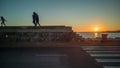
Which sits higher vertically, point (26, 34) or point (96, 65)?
point (26, 34)

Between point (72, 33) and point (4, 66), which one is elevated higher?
point (72, 33)

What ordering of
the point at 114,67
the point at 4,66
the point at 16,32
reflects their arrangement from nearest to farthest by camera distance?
the point at 114,67 → the point at 4,66 → the point at 16,32

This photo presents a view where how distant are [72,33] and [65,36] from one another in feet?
2.69

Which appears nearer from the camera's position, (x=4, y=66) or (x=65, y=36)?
(x=4, y=66)

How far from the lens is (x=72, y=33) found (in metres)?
21.3

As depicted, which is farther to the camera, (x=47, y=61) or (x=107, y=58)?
(x=107, y=58)

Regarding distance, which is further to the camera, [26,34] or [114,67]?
[26,34]

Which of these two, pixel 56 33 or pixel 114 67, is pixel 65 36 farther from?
pixel 114 67

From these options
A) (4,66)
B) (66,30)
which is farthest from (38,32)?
(4,66)

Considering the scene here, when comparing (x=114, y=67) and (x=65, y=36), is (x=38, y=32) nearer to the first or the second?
(x=65, y=36)

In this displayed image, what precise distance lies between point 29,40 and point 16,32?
63.7 inches

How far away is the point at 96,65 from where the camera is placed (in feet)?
24.8

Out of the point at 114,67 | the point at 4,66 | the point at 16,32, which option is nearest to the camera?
the point at 114,67

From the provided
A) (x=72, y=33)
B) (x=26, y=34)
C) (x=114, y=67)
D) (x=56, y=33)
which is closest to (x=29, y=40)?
(x=26, y=34)
